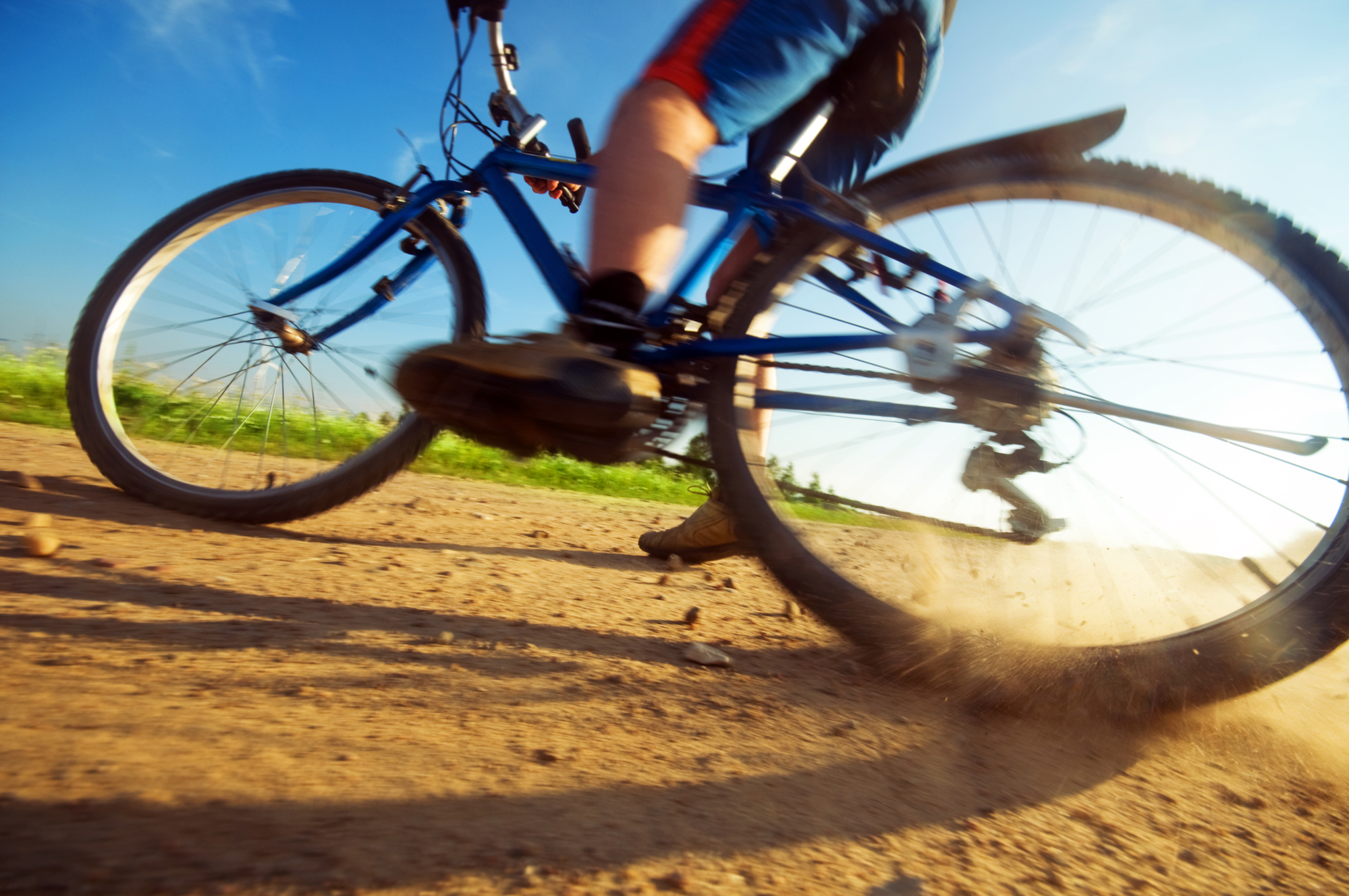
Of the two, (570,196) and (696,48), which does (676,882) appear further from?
(570,196)

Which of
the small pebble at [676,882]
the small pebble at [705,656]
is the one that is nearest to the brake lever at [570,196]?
the small pebble at [705,656]

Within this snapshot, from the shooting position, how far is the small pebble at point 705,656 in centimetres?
123

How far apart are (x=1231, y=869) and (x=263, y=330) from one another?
2.69 m

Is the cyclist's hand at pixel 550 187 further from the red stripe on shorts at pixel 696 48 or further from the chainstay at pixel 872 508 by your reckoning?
the chainstay at pixel 872 508

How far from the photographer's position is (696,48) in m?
1.30

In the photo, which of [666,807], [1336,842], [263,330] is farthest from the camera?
[263,330]

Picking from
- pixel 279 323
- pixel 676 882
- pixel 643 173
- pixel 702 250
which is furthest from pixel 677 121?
pixel 279 323

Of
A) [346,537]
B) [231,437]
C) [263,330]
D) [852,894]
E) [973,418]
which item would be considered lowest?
[852,894]

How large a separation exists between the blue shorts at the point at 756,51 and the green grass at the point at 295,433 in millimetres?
730

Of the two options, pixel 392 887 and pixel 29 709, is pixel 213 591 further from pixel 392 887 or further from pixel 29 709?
pixel 392 887

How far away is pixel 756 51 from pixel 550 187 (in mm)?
1018

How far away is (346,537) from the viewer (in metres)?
1.82

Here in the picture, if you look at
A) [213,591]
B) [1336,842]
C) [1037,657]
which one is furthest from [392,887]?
[1336,842]

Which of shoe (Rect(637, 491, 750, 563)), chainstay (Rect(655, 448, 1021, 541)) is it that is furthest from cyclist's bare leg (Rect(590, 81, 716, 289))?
shoe (Rect(637, 491, 750, 563))
